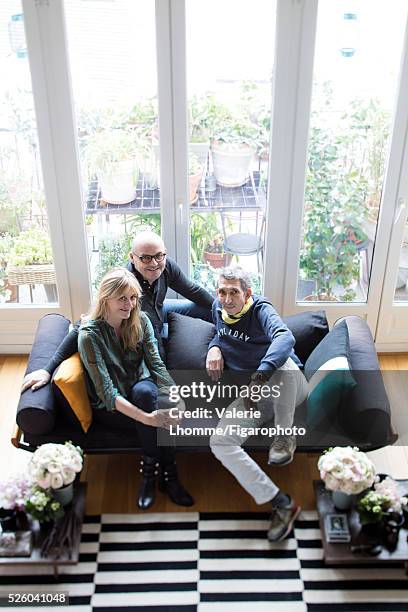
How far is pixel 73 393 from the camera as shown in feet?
9.95

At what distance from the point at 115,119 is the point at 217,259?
0.96m

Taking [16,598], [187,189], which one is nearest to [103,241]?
[187,189]

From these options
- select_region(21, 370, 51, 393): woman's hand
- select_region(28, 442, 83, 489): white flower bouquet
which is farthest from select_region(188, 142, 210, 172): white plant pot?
select_region(28, 442, 83, 489): white flower bouquet

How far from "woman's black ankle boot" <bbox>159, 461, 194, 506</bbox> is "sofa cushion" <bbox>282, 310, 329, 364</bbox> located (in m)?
0.88

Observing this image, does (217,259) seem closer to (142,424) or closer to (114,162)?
(114,162)

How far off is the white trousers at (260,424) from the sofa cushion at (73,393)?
0.59m

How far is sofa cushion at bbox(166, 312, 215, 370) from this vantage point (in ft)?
11.1

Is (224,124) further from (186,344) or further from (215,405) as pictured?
(215,405)

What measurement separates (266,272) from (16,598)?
2113 mm

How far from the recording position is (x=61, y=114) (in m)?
3.43

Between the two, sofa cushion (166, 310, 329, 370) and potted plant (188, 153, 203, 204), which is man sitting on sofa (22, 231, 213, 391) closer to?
sofa cushion (166, 310, 329, 370)

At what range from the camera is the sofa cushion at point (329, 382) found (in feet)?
10.0

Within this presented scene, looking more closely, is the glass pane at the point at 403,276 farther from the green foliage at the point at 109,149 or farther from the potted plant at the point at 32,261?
the potted plant at the point at 32,261

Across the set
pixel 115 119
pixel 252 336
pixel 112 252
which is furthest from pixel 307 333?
pixel 115 119
